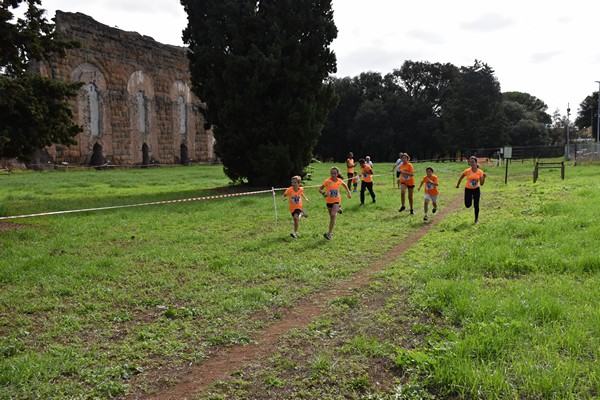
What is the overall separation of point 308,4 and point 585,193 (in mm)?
13721

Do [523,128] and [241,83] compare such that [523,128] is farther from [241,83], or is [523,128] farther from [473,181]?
[473,181]

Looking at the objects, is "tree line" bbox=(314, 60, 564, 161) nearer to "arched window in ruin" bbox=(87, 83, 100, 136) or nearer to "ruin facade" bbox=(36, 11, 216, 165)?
"ruin facade" bbox=(36, 11, 216, 165)

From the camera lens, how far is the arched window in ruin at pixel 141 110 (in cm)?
4481

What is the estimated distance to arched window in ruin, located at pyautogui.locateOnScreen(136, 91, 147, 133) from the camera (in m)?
44.8

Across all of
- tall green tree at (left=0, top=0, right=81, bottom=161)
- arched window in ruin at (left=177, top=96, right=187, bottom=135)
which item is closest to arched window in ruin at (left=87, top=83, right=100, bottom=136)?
arched window in ruin at (left=177, top=96, right=187, bottom=135)

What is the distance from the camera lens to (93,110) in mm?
40219

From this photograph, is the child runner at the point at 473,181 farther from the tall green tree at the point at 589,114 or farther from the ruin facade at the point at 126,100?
the tall green tree at the point at 589,114

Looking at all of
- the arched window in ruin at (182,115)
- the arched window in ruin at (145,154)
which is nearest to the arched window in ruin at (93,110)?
the arched window in ruin at (145,154)

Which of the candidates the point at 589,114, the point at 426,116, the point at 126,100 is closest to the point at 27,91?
the point at 126,100

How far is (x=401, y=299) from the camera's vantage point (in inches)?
240

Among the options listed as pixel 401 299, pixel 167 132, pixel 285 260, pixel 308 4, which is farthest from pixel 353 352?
pixel 167 132

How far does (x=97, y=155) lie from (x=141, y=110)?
23.6 ft

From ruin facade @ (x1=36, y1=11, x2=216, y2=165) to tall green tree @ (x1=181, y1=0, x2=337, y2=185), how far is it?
56.7 feet

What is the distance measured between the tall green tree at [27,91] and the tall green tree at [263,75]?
343 inches
